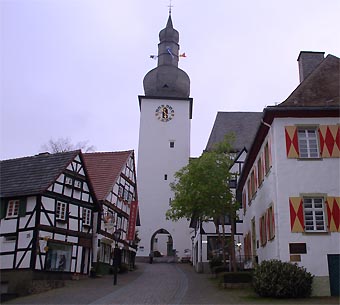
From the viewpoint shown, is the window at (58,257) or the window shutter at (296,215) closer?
the window shutter at (296,215)

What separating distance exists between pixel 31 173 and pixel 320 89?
14483 millimetres

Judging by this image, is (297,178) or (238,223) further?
(238,223)

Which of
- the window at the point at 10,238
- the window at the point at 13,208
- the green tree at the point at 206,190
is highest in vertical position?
the green tree at the point at 206,190

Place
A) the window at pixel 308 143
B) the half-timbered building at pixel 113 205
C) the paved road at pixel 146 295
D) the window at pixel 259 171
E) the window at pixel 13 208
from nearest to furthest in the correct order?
the paved road at pixel 146 295 < the window at pixel 308 143 < the window at pixel 259 171 < the window at pixel 13 208 < the half-timbered building at pixel 113 205

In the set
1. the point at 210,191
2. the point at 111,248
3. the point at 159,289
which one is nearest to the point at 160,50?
the point at 111,248

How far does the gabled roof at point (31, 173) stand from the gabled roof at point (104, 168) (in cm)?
407

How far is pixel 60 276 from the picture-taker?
24375 mm

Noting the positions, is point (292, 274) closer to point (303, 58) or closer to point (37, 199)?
point (303, 58)

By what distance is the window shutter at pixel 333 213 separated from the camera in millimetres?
17766

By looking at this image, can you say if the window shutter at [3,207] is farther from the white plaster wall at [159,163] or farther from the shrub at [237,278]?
the white plaster wall at [159,163]

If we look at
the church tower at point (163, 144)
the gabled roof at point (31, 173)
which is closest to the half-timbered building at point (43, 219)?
the gabled roof at point (31, 173)

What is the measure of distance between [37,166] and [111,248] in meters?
8.23

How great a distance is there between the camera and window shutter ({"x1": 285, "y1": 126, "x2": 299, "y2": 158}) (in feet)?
61.2

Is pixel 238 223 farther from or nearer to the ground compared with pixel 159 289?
farther from the ground
